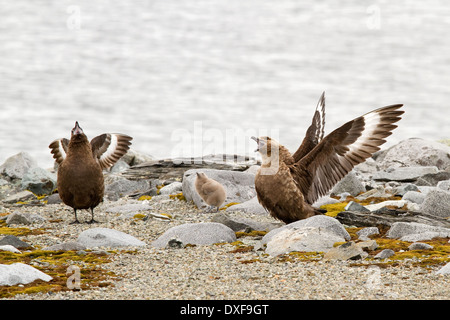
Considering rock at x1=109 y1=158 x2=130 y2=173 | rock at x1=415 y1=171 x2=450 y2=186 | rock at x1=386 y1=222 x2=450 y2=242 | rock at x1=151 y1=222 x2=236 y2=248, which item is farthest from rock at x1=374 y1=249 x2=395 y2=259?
rock at x1=109 y1=158 x2=130 y2=173

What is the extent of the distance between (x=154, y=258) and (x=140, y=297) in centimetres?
151

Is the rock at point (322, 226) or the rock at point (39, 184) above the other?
the rock at point (39, 184)

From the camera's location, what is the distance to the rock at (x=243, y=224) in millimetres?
7996

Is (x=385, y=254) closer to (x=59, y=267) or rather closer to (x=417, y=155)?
(x=59, y=267)

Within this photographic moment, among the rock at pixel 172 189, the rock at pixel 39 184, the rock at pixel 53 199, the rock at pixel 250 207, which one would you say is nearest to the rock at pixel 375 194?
the rock at pixel 250 207

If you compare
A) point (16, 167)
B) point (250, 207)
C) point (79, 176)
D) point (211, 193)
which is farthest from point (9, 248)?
point (16, 167)

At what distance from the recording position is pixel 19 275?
5.70m

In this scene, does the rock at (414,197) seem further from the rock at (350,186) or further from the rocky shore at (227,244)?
the rock at (350,186)

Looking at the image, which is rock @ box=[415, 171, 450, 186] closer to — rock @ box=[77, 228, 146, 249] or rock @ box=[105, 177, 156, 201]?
rock @ box=[105, 177, 156, 201]

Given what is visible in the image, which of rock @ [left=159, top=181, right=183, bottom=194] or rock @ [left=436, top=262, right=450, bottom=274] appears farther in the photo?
rock @ [left=159, top=181, right=183, bottom=194]

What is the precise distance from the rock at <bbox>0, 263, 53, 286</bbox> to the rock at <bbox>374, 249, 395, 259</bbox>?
3.08 m

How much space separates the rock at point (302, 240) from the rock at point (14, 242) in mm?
2692

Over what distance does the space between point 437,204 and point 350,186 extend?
209cm

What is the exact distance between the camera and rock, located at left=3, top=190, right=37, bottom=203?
10695mm
